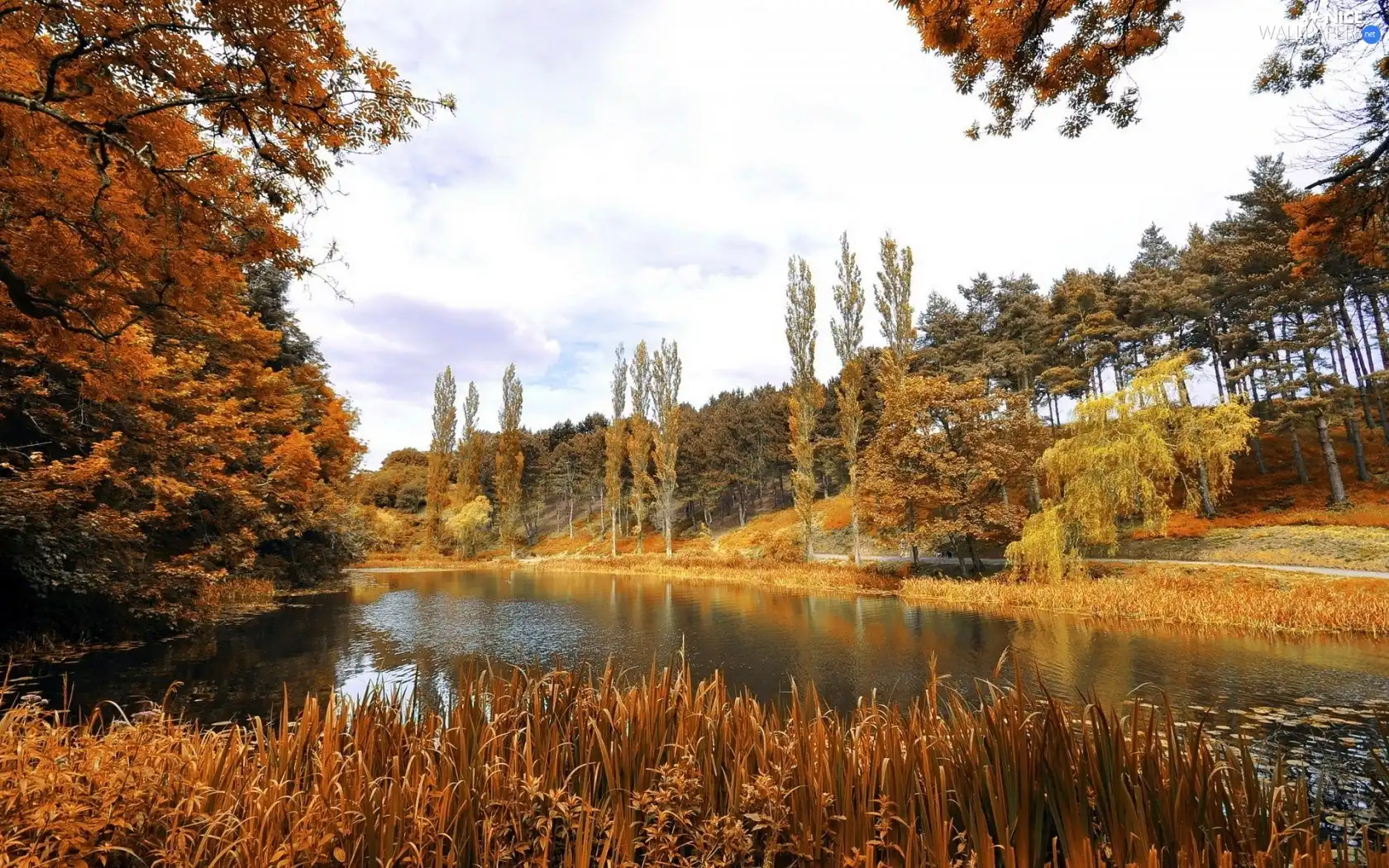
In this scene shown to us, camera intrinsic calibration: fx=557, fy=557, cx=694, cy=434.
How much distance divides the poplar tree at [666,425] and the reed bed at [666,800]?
39.9m

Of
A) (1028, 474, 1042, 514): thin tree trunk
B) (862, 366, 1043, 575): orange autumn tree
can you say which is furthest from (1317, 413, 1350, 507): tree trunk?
(862, 366, 1043, 575): orange autumn tree

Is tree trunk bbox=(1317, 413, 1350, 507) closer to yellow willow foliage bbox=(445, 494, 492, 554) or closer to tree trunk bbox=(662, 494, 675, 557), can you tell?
tree trunk bbox=(662, 494, 675, 557)

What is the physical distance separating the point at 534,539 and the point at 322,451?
3734cm

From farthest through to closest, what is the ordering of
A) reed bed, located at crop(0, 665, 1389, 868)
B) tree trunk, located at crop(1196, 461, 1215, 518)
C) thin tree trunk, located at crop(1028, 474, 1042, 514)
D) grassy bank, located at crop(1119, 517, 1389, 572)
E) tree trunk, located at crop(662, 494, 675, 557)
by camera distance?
tree trunk, located at crop(662, 494, 675, 557) < thin tree trunk, located at crop(1028, 474, 1042, 514) < tree trunk, located at crop(1196, 461, 1215, 518) < grassy bank, located at crop(1119, 517, 1389, 572) < reed bed, located at crop(0, 665, 1389, 868)

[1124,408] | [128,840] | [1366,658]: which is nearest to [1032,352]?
[1124,408]

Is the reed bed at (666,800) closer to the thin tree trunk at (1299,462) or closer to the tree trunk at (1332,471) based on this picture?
the tree trunk at (1332,471)

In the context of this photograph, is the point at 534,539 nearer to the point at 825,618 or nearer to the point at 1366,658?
the point at 825,618

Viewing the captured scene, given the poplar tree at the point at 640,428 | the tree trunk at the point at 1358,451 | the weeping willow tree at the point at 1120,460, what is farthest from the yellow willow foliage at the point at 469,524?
the tree trunk at the point at 1358,451

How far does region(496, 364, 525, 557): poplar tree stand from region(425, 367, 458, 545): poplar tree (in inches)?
206

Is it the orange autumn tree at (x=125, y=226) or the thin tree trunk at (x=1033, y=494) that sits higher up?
the orange autumn tree at (x=125, y=226)

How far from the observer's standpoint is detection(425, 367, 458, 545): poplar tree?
52969 millimetres

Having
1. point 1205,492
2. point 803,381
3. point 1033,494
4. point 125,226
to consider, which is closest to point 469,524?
point 803,381

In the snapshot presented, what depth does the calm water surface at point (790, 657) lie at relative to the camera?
840 centimetres

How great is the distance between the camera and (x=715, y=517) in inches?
2313
